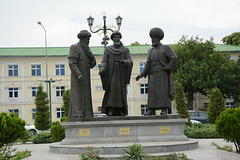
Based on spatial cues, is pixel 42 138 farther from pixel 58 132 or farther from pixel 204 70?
pixel 204 70

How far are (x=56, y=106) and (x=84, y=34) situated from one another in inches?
1339

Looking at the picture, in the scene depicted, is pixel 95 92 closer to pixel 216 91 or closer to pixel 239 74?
pixel 239 74

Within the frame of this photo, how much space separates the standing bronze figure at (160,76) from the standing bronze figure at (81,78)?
2.06 m

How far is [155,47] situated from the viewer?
12102 millimetres

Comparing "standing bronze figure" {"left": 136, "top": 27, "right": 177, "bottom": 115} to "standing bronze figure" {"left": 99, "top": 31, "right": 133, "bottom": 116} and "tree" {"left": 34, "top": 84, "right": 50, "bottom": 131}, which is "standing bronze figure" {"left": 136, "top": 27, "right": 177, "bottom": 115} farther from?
"tree" {"left": 34, "top": 84, "right": 50, "bottom": 131}

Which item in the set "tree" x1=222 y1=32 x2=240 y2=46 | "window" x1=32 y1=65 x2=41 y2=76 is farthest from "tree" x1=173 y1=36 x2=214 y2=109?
"window" x1=32 y1=65 x2=41 y2=76

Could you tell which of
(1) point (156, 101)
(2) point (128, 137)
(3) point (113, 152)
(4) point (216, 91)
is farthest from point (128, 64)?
(4) point (216, 91)

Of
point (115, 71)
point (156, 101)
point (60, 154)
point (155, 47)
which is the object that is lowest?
point (60, 154)

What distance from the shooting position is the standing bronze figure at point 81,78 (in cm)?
1148

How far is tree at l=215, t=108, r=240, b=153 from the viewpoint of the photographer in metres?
9.88

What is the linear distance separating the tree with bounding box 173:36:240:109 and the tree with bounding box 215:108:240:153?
28.8 meters

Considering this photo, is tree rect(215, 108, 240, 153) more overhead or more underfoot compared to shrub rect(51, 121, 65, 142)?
more overhead

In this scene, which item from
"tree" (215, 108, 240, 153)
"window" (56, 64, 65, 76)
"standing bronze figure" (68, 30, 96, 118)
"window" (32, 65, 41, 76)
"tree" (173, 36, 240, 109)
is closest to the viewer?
"tree" (215, 108, 240, 153)

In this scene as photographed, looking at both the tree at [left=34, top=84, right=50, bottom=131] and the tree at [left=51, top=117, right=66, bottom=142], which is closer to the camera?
the tree at [left=51, top=117, right=66, bottom=142]
